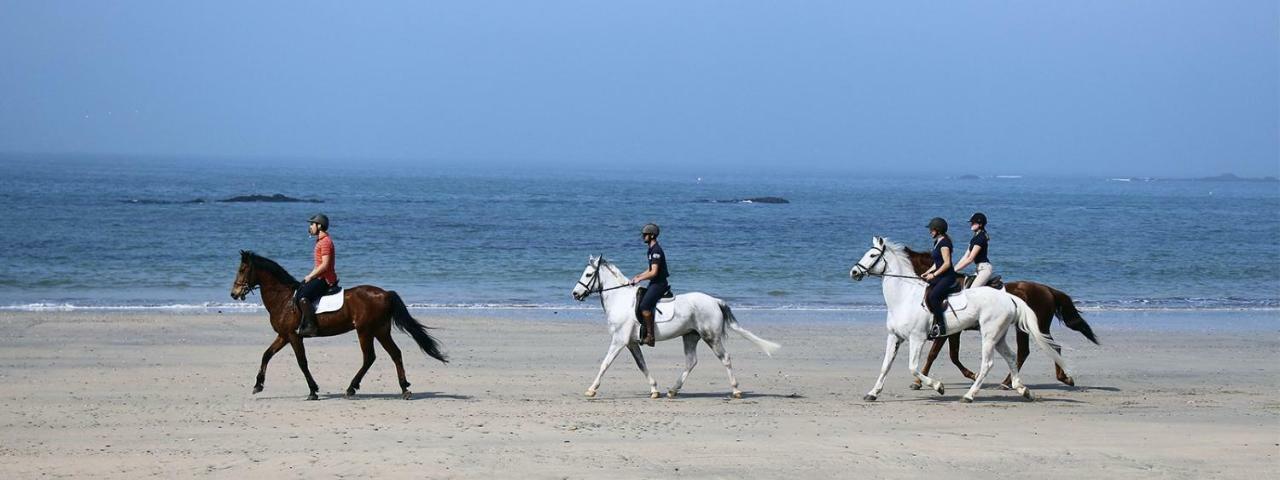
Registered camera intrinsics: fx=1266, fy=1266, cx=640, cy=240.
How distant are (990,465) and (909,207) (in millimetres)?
81430

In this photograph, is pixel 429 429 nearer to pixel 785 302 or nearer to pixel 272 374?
pixel 272 374

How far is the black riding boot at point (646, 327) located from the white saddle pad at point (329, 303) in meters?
3.21

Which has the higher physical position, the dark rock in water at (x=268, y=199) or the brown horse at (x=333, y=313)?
the brown horse at (x=333, y=313)

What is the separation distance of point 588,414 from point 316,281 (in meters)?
3.36

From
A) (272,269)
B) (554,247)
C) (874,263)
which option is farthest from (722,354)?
(554,247)

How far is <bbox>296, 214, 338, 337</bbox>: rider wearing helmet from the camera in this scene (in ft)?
43.4

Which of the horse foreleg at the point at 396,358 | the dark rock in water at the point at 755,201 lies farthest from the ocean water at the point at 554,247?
the horse foreleg at the point at 396,358

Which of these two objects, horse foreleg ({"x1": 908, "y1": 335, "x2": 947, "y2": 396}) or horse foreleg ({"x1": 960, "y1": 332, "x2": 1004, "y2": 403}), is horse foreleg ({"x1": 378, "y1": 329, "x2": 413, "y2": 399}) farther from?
horse foreleg ({"x1": 960, "y1": 332, "x2": 1004, "y2": 403})

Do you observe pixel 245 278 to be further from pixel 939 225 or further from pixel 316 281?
pixel 939 225

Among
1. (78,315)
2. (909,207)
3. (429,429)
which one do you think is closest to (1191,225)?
(909,207)

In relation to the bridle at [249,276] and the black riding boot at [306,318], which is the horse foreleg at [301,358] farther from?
the bridle at [249,276]

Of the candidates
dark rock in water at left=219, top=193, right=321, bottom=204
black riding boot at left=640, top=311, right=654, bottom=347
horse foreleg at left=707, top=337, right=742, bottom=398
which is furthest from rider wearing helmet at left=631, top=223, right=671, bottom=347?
dark rock in water at left=219, top=193, right=321, bottom=204

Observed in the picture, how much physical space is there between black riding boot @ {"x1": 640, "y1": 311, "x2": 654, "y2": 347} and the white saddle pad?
3.21 m

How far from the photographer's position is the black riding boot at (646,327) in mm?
13523
